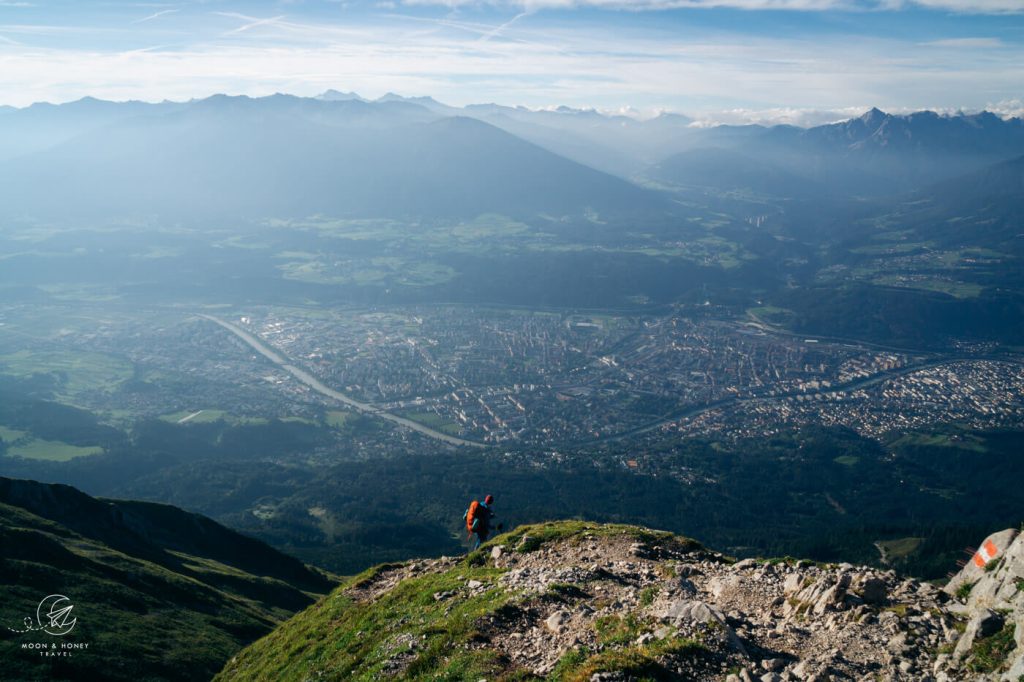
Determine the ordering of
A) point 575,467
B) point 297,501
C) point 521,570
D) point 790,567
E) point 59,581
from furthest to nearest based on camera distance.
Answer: point 575,467 → point 297,501 → point 59,581 → point 521,570 → point 790,567

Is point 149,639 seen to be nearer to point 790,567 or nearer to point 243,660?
point 243,660

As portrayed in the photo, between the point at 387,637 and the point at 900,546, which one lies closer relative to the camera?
the point at 387,637

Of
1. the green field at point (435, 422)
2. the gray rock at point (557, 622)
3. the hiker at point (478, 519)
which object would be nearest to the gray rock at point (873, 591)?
the gray rock at point (557, 622)

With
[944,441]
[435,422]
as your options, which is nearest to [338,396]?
[435,422]

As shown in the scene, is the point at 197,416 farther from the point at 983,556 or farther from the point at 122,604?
the point at 983,556

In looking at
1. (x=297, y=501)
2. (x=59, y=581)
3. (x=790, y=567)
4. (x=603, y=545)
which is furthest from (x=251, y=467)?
(x=790, y=567)

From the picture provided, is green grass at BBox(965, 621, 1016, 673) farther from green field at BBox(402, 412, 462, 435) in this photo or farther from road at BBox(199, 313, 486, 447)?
green field at BBox(402, 412, 462, 435)
